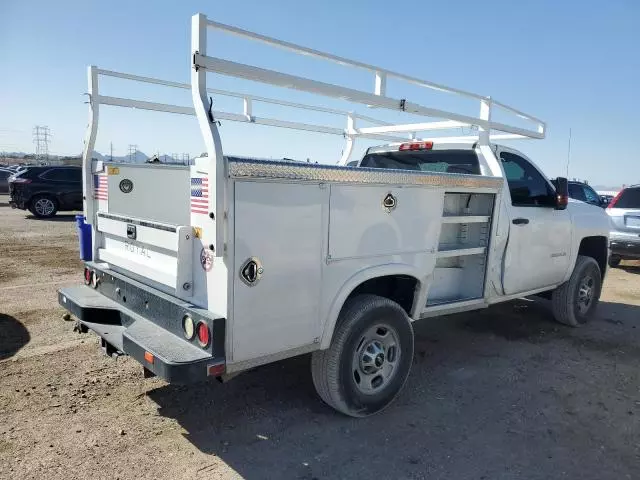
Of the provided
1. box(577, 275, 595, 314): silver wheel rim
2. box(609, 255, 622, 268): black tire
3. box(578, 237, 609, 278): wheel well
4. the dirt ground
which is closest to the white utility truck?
the dirt ground

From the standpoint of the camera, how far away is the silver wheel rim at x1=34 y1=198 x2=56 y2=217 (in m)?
15.9

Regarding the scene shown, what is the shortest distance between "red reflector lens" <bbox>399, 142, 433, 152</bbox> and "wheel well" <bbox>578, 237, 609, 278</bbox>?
263cm

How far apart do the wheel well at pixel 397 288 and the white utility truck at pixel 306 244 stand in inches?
0.5

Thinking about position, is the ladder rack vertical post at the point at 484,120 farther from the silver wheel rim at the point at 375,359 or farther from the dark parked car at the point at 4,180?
the dark parked car at the point at 4,180

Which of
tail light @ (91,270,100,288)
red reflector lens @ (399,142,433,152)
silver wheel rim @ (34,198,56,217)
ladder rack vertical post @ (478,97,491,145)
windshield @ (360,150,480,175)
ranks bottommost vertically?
silver wheel rim @ (34,198,56,217)

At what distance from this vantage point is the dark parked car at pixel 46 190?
15.8 m

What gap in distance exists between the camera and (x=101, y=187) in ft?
14.0

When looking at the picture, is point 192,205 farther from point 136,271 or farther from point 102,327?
point 102,327

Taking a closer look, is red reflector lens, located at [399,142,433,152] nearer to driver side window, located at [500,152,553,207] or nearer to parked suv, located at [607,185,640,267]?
driver side window, located at [500,152,553,207]

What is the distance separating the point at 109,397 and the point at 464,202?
3336mm

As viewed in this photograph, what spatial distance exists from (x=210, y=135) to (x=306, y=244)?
2.84 ft

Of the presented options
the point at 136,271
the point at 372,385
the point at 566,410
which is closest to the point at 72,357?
the point at 136,271

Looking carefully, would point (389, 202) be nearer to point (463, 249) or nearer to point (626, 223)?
point (463, 249)

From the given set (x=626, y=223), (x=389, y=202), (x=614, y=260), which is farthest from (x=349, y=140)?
(x=614, y=260)
